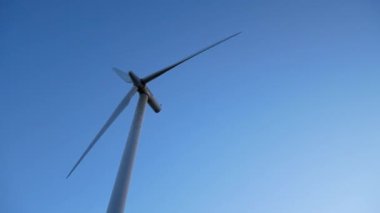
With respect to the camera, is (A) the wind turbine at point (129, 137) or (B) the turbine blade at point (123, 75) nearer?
(A) the wind turbine at point (129, 137)

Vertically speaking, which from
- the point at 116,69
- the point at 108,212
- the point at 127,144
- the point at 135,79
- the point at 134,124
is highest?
the point at 116,69

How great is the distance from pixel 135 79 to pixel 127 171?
8.40 meters

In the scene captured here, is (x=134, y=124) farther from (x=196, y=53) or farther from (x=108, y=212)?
(x=196, y=53)

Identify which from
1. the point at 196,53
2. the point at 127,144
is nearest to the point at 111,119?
the point at 127,144

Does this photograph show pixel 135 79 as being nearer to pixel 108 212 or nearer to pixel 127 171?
pixel 127 171

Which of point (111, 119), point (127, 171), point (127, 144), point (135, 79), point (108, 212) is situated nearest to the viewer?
point (108, 212)

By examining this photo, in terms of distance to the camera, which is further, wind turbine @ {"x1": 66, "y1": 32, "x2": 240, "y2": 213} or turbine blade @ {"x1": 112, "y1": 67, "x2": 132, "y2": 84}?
turbine blade @ {"x1": 112, "y1": 67, "x2": 132, "y2": 84}

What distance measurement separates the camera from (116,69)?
22266 mm

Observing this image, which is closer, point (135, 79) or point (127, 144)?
point (127, 144)

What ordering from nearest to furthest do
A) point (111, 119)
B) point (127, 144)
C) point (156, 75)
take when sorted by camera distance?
point (127, 144), point (111, 119), point (156, 75)

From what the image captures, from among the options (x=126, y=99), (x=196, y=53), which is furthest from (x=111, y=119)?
(x=196, y=53)

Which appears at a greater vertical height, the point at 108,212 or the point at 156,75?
the point at 156,75

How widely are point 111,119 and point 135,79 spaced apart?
3.29 m

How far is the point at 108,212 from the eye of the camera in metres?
11.5
